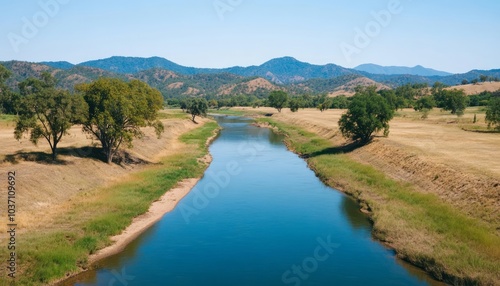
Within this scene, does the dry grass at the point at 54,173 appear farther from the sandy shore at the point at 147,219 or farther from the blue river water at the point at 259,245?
the blue river water at the point at 259,245

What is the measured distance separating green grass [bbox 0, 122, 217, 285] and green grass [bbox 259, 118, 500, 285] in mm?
21174

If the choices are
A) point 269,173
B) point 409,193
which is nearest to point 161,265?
point 409,193

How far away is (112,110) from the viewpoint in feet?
163

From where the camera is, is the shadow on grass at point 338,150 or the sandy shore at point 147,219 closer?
the sandy shore at point 147,219

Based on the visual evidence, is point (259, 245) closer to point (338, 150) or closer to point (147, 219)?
point (147, 219)

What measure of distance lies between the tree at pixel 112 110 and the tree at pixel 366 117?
102 ft

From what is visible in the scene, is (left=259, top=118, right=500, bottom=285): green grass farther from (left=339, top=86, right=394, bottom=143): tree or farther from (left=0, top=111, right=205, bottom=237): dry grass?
(left=0, top=111, right=205, bottom=237): dry grass

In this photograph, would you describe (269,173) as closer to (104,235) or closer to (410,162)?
(410,162)

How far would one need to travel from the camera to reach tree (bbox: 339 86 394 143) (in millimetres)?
64062

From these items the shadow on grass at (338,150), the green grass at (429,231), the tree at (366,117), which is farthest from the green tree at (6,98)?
the green grass at (429,231)

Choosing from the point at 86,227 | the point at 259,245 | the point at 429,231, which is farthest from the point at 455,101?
the point at 86,227

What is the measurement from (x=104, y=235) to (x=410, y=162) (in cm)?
3670

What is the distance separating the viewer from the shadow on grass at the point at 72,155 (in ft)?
144

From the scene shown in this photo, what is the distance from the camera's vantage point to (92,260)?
2672cm
